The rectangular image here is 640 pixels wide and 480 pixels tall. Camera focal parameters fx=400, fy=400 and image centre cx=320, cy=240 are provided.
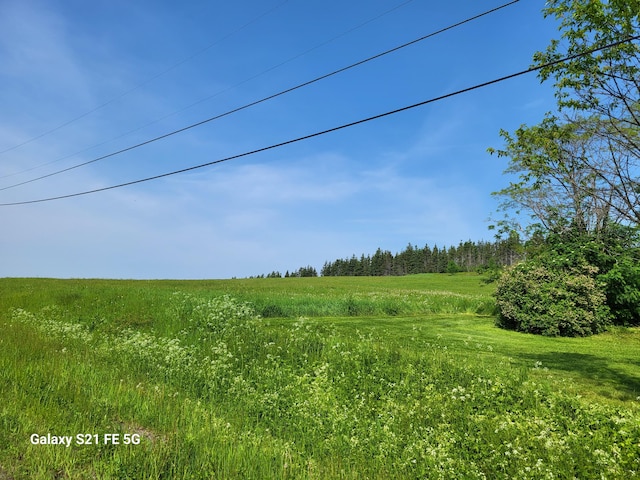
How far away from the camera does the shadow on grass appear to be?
8998 millimetres

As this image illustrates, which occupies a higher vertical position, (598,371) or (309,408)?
(598,371)

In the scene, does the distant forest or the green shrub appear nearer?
the green shrub

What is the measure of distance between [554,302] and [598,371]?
7545 mm

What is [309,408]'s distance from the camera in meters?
7.89

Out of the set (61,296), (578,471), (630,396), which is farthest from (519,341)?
(61,296)

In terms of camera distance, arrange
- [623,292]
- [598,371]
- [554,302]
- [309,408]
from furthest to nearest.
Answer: [623,292] → [554,302] → [598,371] → [309,408]

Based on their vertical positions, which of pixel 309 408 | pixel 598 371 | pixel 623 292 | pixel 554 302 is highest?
pixel 623 292

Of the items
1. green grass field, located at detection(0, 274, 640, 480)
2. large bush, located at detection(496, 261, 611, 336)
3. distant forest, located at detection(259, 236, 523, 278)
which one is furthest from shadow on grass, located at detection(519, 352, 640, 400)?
distant forest, located at detection(259, 236, 523, 278)

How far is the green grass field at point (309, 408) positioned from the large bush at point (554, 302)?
113 inches

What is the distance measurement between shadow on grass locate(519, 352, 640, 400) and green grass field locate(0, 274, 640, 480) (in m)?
0.06

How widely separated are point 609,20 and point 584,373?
9531 mm

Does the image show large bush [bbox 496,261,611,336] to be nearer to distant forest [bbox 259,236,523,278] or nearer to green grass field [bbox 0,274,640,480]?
green grass field [bbox 0,274,640,480]

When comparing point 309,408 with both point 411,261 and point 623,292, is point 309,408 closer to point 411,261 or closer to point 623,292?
point 623,292

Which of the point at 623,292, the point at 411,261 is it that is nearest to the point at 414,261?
the point at 411,261
